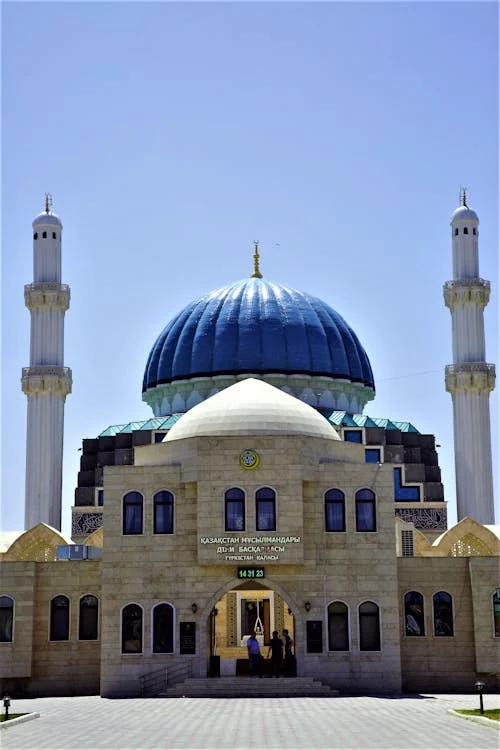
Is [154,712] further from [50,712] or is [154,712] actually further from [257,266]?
[257,266]

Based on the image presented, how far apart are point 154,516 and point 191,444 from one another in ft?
6.65

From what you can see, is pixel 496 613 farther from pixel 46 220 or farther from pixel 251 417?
pixel 46 220

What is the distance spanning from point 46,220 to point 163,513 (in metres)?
19.1

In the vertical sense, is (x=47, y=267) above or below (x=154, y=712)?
above

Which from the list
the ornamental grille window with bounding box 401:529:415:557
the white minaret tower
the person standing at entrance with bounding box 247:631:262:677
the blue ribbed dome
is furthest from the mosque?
the white minaret tower

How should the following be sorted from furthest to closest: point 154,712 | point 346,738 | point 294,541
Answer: point 294,541, point 154,712, point 346,738

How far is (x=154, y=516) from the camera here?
32625mm

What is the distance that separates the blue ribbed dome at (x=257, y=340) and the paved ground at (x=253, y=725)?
769 inches

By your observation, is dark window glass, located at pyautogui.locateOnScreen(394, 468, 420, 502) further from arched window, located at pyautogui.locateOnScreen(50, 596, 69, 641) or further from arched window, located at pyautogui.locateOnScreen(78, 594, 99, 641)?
arched window, located at pyautogui.locateOnScreen(50, 596, 69, 641)

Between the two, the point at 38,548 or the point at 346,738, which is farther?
the point at 38,548

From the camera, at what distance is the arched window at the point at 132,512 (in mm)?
32531

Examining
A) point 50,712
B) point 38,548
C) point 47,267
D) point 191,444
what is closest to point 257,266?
point 47,267

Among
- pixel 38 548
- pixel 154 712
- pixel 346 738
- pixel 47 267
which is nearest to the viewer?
pixel 346 738

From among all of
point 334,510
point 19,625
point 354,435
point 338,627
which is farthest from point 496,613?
point 354,435
